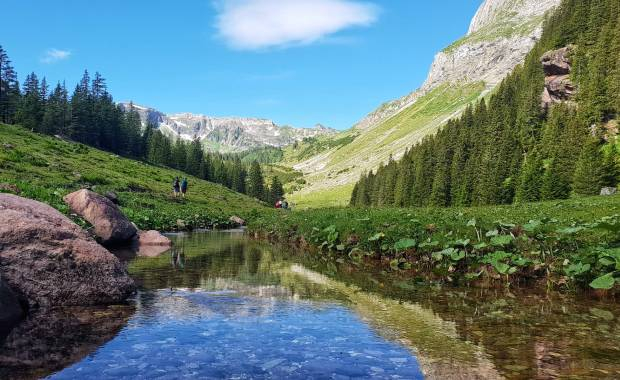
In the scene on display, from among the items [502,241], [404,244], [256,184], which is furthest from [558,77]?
[502,241]

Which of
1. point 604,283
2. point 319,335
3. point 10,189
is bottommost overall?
point 319,335

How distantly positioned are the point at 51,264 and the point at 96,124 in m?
142

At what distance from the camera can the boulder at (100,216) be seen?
71.3ft

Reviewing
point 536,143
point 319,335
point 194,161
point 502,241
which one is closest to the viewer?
point 319,335

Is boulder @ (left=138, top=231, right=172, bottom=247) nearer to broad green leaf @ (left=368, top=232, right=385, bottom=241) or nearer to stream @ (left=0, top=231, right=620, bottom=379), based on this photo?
stream @ (left=0, top=231, right=620, bottom=379)

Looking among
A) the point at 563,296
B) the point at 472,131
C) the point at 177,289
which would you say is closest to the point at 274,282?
the point at 177,289

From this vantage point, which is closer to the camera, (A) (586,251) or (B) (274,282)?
(A) (586,251)

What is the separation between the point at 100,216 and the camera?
2202 centimetres

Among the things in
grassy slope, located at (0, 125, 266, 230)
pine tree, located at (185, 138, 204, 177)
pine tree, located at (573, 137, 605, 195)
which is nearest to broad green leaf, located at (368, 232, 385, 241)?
grassy slope, located at (0, 125, 266, 230)

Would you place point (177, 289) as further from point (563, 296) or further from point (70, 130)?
point (70, 130)

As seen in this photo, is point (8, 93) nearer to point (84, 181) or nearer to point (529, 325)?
point (84, 181)

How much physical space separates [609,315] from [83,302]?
12.5m

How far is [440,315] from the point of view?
396 inches

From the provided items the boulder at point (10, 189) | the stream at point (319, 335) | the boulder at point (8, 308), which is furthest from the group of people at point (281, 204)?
the boulder at point (8, 308)
